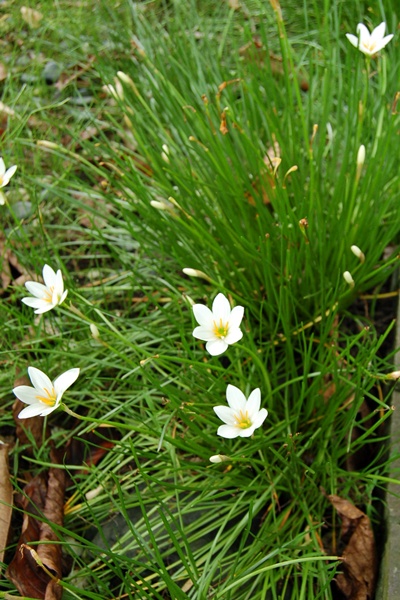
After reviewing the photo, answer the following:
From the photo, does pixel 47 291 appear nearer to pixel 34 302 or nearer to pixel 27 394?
pixel 34 302

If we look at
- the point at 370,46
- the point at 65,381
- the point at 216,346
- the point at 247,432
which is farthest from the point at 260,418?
the point at 370,46

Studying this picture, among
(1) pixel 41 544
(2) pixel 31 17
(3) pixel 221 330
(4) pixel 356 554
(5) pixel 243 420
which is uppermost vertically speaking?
(2) pixel 31 17

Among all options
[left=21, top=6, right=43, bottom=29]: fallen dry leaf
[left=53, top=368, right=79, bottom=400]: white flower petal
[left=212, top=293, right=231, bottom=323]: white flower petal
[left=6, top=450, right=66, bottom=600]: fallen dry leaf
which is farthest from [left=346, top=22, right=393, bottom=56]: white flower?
[left=21, top=6, right=43, bottom=29]: fallen dry leaf

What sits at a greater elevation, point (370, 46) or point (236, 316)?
point (370, 46)

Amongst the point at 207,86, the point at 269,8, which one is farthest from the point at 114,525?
the point at 269,8

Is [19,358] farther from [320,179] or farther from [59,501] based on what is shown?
[320,179]

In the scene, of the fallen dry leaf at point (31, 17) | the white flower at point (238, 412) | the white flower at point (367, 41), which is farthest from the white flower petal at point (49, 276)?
the fallen dry leaf at point (31, 17)

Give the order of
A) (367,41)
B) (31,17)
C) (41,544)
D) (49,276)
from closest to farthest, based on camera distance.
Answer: (49,276), (41,544), (367,41), (31,17)
